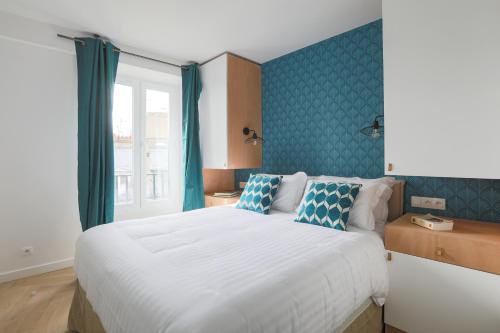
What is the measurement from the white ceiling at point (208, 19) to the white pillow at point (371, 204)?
149 cm

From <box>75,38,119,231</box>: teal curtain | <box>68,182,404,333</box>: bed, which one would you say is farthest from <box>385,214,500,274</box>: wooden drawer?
<box>75,38,119,231</box>: teal curtain

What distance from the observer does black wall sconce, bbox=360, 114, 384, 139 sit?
2.24m

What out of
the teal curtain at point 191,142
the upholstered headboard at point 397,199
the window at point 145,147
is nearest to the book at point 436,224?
the upholstered headboard at point 397,199

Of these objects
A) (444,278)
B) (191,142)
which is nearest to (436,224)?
(444,278)

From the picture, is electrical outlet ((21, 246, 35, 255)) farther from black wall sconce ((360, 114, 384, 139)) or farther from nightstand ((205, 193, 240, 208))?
black wall sconce ((360, 114, 384, 139))

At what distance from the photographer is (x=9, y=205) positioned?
2.42 meters

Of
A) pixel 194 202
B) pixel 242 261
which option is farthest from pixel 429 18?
pixel 194 202

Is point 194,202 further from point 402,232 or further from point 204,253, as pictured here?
point 402,232

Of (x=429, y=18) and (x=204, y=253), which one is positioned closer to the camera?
(x=204, y=253)

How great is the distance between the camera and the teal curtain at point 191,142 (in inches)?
133

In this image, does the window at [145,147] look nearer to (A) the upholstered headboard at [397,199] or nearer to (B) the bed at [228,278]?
(B) the bed at [228,278]

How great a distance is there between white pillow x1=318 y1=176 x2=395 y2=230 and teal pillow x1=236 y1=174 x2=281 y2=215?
0.74 meters

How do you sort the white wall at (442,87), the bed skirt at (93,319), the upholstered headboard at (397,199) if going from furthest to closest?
the upholstered headboard at (397,199)
the white wall at (442,87)
the bed skirt at (93,319)

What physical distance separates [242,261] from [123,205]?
2559 millimetres
